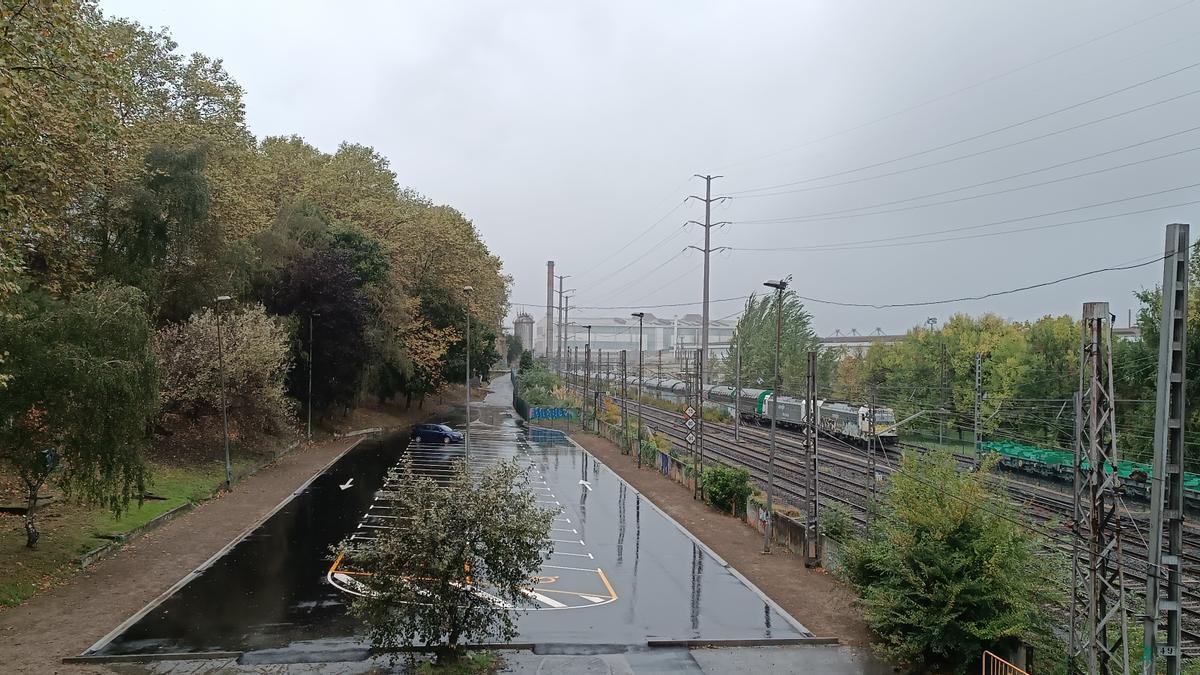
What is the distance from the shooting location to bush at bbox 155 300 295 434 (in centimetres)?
3122

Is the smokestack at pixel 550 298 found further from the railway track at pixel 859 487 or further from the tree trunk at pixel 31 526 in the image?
the tree trunk at pixel 31 526

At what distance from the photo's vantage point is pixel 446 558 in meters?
12.2

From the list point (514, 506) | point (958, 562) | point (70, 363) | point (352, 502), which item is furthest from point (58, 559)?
point (958, 562)

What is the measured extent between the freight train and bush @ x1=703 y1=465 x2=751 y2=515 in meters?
9.24

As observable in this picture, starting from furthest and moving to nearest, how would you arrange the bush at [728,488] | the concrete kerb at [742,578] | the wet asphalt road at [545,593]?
the bush at [728,488], the concrete kerb at [742,578], the wet asphalt road at [545,593]

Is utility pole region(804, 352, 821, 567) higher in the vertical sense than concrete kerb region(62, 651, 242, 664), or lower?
higher

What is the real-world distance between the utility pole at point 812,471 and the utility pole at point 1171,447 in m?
10.8

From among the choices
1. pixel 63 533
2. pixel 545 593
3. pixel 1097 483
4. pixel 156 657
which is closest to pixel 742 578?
pixel 545 593

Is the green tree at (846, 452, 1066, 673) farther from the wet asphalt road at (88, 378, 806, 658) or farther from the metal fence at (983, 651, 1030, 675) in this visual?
the wet asphalt road at (88, 378, 806, 658)

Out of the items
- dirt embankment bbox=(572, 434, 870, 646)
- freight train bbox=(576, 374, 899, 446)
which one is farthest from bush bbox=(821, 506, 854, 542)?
freight train bbox=(576, 374, 899, 446)

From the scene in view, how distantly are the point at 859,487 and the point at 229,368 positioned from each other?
25.8 meters

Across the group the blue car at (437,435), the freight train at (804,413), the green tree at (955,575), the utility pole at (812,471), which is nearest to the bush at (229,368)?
the blue car at (437,435)

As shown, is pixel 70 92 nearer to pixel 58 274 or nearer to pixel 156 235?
pixel 58 274

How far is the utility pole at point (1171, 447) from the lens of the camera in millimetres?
9414
